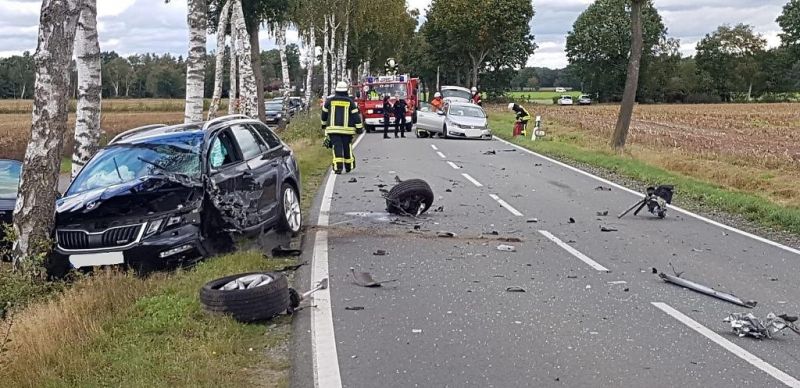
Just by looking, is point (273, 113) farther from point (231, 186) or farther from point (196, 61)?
point (231, 186)

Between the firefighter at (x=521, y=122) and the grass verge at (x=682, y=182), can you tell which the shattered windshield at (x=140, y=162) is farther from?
the firefighter at (x=521, y=122)

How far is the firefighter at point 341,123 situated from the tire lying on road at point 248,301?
339 inches

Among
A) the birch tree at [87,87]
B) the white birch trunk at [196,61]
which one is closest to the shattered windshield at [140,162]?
the birch tree at [87,87]

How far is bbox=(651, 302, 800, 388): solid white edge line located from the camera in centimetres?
537

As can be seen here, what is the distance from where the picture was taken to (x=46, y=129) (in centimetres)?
790

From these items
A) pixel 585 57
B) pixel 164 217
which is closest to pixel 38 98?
pixel 164 217

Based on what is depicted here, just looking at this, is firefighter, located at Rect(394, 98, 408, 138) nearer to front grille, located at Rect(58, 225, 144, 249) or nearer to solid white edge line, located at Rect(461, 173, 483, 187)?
solid white edge line, located at Rect(461, 173, 483, 187)

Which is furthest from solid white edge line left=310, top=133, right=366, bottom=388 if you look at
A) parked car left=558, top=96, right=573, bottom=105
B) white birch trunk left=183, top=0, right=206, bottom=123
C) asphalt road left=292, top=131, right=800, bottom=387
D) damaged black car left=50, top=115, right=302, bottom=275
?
parked car left=558, top=96, right=573, bottom=105

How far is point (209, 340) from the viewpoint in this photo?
19.1ft

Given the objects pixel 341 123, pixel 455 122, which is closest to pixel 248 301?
pixel 341 123

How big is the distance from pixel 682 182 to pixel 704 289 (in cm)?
1034

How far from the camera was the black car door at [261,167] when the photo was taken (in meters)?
9.69

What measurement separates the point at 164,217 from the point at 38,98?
1.64 metres

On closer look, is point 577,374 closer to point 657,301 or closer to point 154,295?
point 657,301
